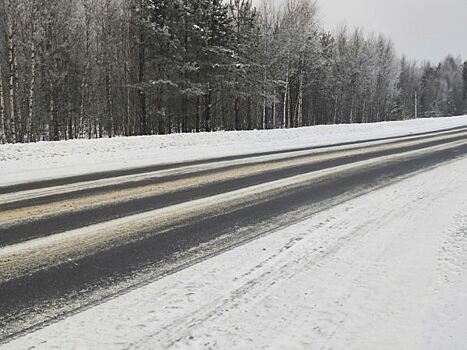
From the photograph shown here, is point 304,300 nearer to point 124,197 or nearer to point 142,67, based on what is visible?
point 124,197

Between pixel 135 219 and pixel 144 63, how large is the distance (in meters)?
27.0

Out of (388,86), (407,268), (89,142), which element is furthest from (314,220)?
(388,86)

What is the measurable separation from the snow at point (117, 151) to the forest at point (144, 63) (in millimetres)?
9551

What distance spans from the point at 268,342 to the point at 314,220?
10.1 ft

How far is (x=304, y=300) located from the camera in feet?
11.0

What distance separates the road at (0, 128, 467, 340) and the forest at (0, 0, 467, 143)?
16.0 metres

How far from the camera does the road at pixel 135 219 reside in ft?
11.6

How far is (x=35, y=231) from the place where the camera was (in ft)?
16.4

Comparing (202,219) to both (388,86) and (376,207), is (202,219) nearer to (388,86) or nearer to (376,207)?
(376,207)

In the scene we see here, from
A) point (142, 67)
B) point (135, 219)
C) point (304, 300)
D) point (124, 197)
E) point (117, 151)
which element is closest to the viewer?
point (304, 300)

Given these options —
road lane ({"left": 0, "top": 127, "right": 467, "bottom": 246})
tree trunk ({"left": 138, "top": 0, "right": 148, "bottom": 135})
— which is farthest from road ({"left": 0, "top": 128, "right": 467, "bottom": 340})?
tree trunk ({"left": 138, "top": 0, "right": 148, "bottom": 135})

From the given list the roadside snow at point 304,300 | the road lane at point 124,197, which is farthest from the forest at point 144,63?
the roadside snow at point 304,300

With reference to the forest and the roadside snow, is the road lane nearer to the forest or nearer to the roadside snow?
the roadside snow

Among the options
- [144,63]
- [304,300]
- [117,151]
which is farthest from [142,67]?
[304,300]
